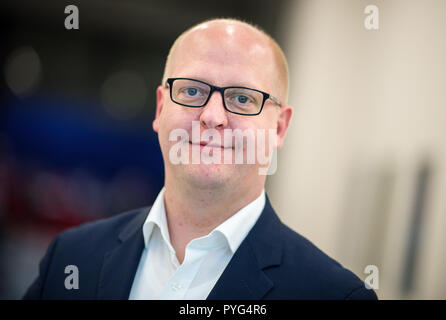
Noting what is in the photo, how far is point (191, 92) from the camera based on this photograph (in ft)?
4.21

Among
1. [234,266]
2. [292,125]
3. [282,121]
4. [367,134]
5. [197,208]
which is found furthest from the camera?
[292,125]

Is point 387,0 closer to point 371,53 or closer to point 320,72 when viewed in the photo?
point 371,53

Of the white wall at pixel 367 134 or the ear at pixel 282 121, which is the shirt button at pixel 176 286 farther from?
the white wall at pixel 367 134

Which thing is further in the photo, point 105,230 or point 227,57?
point 105,230

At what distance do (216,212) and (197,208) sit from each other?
0.21 feet

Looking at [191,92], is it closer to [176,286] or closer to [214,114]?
[214,114]

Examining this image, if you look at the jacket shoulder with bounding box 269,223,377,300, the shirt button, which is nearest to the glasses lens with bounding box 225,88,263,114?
the jacket shoulder with bounding box 269,223,377,300

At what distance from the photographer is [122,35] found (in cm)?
438

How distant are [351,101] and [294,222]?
0.98 meters

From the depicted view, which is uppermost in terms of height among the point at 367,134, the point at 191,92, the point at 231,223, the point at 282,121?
the point at 191,92

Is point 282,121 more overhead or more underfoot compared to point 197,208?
more overhead

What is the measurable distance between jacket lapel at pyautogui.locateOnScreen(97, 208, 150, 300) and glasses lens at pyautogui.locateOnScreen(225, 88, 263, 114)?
1.78ft

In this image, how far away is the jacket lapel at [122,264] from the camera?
4.20 feet

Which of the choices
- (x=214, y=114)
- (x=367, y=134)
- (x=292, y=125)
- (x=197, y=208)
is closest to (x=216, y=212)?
(x=197, y=208)
